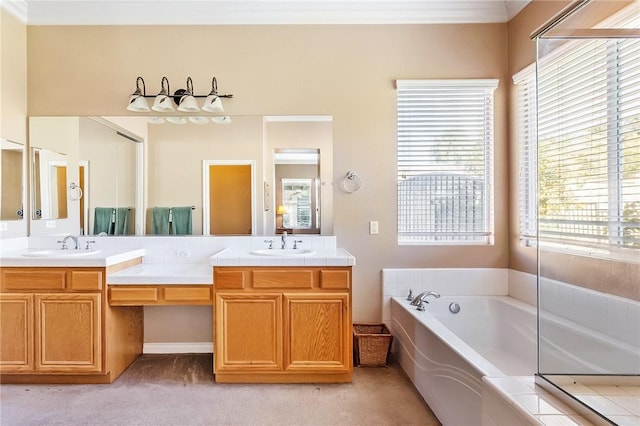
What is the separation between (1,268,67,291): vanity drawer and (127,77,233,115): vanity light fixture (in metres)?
1.37

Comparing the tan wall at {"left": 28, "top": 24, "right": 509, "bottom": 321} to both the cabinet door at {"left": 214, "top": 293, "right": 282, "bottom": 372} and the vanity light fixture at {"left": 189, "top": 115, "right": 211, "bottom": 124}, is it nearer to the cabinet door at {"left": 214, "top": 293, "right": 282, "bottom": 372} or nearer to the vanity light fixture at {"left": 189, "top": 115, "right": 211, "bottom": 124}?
the vanity light fixture at {"left": 189, "top": 115, "right": 211, "bottom": 124}

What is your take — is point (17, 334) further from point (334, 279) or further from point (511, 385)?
point (511, 385)

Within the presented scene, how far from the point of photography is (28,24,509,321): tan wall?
112 inches

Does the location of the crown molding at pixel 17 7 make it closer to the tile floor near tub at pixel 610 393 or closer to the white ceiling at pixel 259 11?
the white ceiling at pixel 259 11

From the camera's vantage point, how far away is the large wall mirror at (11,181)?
8.74ft

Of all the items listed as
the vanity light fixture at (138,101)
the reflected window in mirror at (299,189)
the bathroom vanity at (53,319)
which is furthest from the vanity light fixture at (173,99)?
the bathroom vanity at (53,319)

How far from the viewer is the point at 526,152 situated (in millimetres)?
2764

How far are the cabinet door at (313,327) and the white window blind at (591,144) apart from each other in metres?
1.34

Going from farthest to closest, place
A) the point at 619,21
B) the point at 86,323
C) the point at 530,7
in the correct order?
1. the point at 530,7
2. the point at 86,323
3. the point at 619,21

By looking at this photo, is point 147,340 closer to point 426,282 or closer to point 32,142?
point 32,142

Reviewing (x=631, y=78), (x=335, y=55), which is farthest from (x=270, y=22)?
(x=631, y=78)

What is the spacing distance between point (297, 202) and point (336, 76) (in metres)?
1.12

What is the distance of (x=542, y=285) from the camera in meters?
1.87

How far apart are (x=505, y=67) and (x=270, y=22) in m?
2.04
